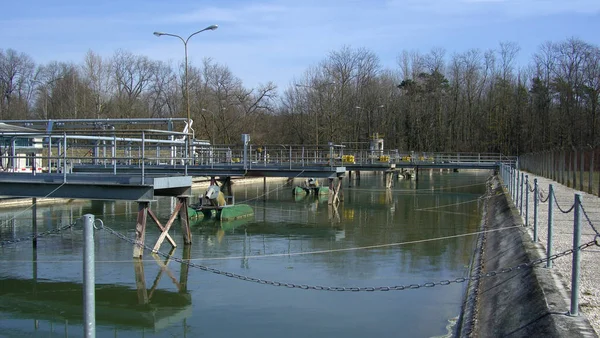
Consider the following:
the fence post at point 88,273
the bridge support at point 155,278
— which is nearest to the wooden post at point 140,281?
the bridge support at point 155,278

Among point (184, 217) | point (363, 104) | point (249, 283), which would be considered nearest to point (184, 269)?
point (249, 283)

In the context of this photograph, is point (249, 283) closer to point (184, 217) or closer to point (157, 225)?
point (157, 225)

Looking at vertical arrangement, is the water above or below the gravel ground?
below

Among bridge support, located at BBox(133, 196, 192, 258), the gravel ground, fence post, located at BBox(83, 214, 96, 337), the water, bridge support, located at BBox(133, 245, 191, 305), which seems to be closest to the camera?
fence post, located at BBox(83, 214, 96, 337)

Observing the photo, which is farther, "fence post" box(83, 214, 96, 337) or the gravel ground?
the gravel ground

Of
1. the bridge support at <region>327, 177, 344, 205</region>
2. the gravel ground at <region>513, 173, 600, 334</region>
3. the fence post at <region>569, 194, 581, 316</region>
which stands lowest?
the bridge support at <region>327, 177, 344, 205</region>

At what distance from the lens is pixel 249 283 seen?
1445 centimetres

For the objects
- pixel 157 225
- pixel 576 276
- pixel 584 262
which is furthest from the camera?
pixel 157 225

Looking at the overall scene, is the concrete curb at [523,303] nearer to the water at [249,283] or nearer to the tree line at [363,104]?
the water at [249,283]

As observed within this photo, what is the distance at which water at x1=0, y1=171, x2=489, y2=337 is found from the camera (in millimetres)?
11156

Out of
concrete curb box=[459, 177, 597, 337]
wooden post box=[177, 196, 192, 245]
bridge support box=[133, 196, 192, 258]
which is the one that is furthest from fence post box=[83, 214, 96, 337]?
wooden post box=[177, 196, 192, 245]

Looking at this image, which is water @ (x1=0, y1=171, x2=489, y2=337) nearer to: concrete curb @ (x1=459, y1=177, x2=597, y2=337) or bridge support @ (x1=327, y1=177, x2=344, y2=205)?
concrete curb @ (x1=459, y1=177, x2=597, y2=337)

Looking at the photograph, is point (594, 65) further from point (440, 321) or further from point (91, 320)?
point (91, 320)

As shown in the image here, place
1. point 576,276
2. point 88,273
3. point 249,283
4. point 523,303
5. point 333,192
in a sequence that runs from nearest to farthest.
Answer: point 88,273 < point 576,276 < point 523,303 < point 249,283 < point 333,192
